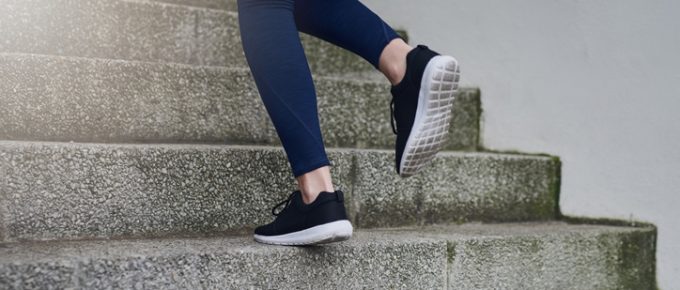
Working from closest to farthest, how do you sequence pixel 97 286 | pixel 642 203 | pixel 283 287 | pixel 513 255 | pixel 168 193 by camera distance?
1. pixel 97 286
2. pixel 283 287
3. pixel 168 193
4. pixel 513 255
5. pixel 642 203

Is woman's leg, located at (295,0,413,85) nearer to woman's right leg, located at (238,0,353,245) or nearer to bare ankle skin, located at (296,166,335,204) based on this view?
woman's right leg, located at (238,0,353,245)

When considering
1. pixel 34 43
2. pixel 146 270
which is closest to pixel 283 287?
pixel 146 270

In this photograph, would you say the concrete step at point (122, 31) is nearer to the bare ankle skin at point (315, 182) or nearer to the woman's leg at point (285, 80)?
the woman's leg at point (285, 80)

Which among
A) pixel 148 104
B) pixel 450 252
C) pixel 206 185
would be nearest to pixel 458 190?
pixel 450 252

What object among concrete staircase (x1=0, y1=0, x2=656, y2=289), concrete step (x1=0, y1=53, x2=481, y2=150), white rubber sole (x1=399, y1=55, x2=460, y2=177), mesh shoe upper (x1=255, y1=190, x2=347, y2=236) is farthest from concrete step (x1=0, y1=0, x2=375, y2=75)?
white rubber sole (x1=399, y1=55, x2=460, y2=177)

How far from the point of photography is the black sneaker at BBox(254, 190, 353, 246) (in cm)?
151

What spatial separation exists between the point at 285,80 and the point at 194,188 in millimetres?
388

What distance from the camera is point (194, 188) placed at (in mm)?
1705

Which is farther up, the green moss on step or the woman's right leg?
the woman's right leg

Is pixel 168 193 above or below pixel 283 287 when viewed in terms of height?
above

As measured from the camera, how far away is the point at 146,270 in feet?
4.57

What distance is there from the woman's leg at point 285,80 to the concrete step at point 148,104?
1.51 ft

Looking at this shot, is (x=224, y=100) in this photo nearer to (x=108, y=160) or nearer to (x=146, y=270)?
(x=108, y=160)

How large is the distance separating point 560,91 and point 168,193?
4.30 ft
